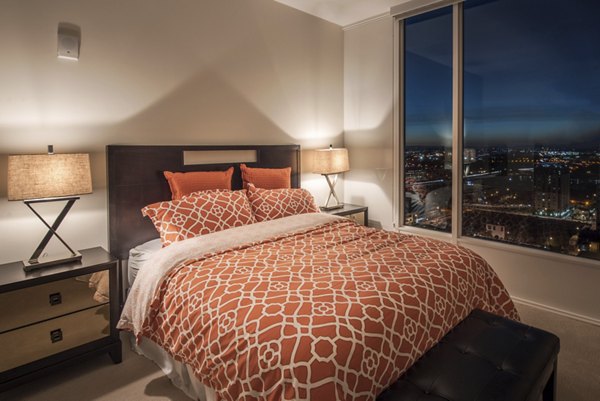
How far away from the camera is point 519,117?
3193mm

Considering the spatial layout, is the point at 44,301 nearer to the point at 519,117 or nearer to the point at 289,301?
the point at 289,301

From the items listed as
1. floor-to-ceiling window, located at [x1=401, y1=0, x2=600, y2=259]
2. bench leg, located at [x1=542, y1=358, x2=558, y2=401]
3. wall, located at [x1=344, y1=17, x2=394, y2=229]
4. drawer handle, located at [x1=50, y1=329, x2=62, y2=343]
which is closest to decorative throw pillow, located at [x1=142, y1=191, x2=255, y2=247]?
drawer handle, located at [x1=50, y1=329, x2=62, y2=343]

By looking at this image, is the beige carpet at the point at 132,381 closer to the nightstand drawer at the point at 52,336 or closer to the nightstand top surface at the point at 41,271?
the nightstand drawer at the point at 52,336

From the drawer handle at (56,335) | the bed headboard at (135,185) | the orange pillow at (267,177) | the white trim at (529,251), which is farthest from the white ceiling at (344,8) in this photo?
the drawer handle at (56,335)

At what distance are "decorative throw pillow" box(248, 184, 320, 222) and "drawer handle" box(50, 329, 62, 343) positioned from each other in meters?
1.42

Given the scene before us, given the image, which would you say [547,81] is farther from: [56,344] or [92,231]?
[56,344]

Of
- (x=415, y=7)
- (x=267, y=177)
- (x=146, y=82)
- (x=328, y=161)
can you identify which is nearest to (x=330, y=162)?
(x=328, y=161)

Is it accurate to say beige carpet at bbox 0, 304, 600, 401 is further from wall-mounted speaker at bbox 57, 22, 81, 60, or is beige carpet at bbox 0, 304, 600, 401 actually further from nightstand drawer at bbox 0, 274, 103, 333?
wall-mounted speaker at bbox 57, 22, 81, 60

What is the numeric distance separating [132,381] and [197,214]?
40.9 inches

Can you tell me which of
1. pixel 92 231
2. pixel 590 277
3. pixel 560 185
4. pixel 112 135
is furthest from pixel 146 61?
pixel 590 277

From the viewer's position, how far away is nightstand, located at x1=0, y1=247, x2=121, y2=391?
6.47ft

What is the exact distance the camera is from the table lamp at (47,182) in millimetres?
2104

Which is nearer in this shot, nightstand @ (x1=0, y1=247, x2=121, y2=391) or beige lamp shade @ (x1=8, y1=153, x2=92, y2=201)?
nightstand @ (x1=0, y1=247, x2=121, y2=391)

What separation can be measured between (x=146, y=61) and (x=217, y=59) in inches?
24.4
